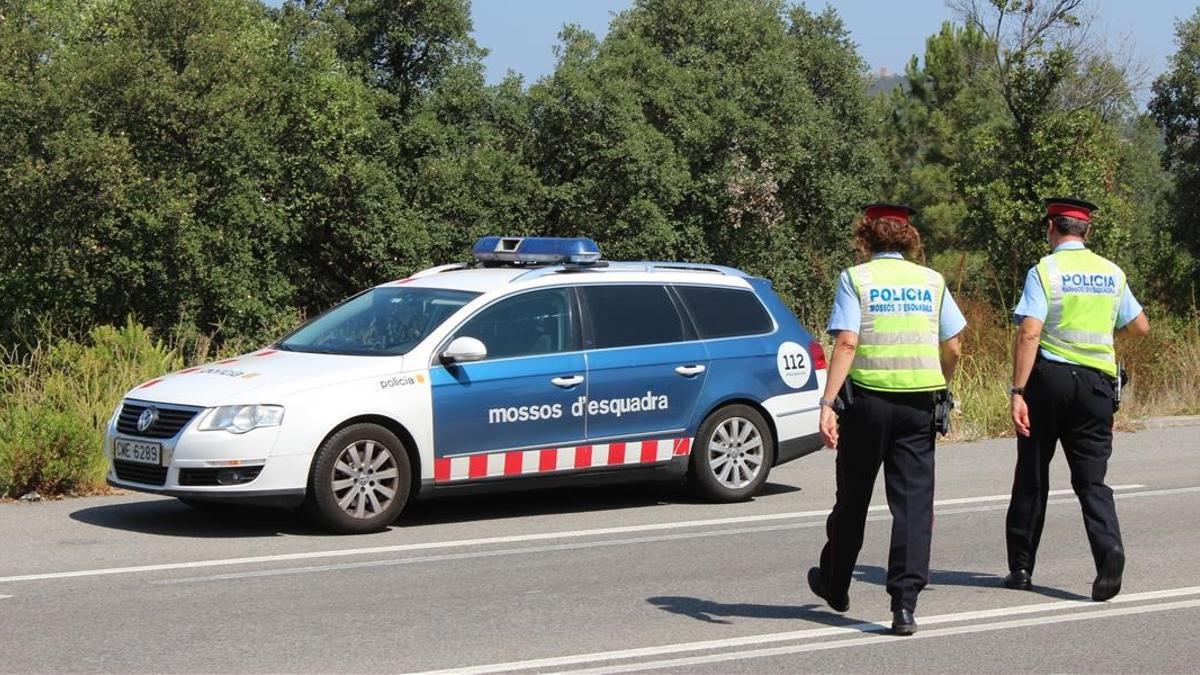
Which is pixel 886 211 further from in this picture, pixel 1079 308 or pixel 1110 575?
pixel 1110 575

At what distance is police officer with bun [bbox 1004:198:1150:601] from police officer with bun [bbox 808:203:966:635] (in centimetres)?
75

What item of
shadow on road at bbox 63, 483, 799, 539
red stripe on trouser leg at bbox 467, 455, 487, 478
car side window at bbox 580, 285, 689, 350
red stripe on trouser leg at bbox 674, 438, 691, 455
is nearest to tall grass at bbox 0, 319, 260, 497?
shadow on road at bbox 63, 483, 799, 539

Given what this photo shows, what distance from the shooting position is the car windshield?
10078mm

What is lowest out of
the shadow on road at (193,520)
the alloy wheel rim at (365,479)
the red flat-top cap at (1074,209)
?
the shadow on road at (193,520)

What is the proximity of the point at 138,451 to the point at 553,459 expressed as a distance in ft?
8.19

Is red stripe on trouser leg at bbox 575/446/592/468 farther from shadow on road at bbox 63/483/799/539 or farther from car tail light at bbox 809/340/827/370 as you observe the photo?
car tail light at bbox 809/340/827/370

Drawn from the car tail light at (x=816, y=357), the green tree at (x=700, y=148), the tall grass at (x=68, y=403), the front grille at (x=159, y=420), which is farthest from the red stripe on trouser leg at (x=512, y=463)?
the green tree at (x=700, y=148)

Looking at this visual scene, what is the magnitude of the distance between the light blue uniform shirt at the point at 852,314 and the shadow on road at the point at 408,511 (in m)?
4.00

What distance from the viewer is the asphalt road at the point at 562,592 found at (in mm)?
6535

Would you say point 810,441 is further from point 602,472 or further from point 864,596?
point 864,596

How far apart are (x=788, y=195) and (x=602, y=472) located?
144 feet

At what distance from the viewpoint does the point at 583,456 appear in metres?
10.4

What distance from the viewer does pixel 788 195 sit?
53.5 meters

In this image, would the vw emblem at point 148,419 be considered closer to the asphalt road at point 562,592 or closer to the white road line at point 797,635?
the asphalt road at point 562,592
